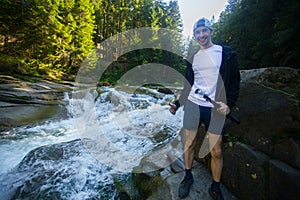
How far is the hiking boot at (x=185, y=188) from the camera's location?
238 cm

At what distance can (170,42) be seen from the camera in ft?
110

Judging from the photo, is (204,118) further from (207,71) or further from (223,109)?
(207,71)

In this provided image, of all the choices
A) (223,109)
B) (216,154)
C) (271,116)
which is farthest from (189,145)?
(271,116)

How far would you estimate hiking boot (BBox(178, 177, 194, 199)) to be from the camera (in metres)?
2.38

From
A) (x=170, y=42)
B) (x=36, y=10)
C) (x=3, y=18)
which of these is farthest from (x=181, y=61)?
(x=3, y=18)

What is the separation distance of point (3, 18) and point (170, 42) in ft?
83.2

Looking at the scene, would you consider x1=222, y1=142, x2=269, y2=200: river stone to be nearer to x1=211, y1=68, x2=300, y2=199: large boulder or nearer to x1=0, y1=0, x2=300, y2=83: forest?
x1=211, y1=68, x2=300, y2=199: large boulder

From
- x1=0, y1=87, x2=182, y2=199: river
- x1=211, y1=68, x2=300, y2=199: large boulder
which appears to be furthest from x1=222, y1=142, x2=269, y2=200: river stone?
x1=0, y1=87, x2=182, y2=199: river

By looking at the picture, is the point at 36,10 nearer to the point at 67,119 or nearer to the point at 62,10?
the point at 62,10

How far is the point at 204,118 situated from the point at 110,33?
114 ft

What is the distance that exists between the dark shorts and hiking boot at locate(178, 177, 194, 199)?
83 centimetres

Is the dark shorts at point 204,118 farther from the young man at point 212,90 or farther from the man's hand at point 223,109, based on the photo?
the man's hand at point 223,109

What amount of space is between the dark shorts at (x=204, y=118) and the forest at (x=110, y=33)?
32.0ft

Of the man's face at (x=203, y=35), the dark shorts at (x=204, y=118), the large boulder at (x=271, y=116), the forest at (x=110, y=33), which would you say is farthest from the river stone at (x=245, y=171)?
the forest at (x=110, y=33)
